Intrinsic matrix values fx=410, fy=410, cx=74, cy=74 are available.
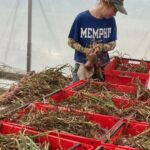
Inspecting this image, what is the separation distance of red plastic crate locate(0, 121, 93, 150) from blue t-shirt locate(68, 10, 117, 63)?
61.6 inches

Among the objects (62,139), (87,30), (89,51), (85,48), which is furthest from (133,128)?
(87,30)

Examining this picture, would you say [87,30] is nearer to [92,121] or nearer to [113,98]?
[113,98]

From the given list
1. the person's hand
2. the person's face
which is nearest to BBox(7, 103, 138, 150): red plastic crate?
the person's hand

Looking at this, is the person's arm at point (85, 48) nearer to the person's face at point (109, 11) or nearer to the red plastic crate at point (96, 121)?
the person's face at point (109, 11)

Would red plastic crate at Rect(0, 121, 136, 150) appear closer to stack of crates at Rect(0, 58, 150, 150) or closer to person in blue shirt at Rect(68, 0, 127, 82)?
stack of crates at Rect(0, 58, 150, 150)

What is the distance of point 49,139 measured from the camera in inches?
87.8

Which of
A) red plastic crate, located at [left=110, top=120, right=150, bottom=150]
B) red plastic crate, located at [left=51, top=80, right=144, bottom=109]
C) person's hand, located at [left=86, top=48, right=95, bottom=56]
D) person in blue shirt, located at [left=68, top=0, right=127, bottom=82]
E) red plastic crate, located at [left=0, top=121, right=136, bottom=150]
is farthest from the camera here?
person in blue shirt, located at [left=68, top=0, right=127, bottom=82]

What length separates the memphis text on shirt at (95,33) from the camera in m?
3.79

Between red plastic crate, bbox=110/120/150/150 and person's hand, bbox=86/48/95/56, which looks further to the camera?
person's hand, bbox=86/48/95/56

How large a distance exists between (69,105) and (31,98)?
0.80 metres

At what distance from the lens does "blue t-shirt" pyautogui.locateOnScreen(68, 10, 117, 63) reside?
12.4ft

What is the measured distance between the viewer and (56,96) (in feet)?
10.4

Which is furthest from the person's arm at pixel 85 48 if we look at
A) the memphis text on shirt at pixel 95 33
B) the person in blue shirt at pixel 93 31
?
the memphis text on shirt at pixel 95 33

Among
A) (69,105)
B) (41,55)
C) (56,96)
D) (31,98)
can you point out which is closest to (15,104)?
(31,98)
